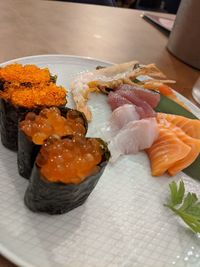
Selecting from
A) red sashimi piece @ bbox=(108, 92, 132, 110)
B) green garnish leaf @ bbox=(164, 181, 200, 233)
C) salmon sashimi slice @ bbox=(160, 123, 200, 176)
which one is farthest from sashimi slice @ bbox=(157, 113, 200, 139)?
green garnish leaf @ bbox=(164, 181, 200, 233)

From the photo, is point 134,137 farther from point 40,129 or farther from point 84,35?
point 84,35

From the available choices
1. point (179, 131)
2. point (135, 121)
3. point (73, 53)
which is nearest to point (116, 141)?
point (135, 121)

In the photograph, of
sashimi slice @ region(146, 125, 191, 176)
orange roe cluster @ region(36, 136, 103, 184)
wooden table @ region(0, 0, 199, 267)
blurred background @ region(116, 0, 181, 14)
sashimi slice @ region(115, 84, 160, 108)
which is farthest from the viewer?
blurred background @ region(116, 0, 181, 14)

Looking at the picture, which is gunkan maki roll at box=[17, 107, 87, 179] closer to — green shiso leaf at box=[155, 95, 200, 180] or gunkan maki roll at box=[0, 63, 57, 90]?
gunkan maki roll at box=[0, 63, 57, 90]

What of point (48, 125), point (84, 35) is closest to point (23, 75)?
point (48, 125)

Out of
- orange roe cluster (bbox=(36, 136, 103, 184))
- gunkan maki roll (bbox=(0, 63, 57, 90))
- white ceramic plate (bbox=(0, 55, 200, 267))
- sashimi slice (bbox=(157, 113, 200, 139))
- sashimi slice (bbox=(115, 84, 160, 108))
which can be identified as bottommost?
white ceramic plate (bbox=(0, 55, 200, 267))

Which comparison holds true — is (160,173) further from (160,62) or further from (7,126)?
(160,62)

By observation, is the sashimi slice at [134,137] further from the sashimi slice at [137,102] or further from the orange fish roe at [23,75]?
the orange fish roe at [23,75]
